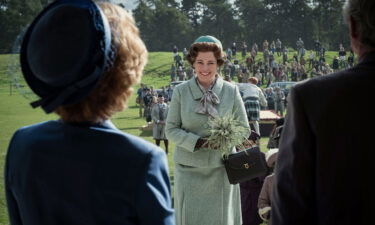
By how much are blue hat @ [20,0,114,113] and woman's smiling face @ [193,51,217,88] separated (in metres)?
2.86

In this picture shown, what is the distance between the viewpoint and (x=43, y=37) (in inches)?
58.1

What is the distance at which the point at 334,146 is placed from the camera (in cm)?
157

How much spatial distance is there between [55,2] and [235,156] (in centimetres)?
289

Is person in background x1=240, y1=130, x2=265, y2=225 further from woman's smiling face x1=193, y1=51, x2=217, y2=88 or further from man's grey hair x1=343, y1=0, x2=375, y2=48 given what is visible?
man's grey hair x1=343, y1=0, x2=375, y2=48

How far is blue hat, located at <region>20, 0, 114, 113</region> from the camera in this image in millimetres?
1432

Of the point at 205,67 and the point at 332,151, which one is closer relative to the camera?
the point at 332,151

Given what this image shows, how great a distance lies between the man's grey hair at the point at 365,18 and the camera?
5.15 feet

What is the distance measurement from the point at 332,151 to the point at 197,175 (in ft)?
8.93

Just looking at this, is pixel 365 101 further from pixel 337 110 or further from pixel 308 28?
pixel 308 28

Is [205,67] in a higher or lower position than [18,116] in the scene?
higher

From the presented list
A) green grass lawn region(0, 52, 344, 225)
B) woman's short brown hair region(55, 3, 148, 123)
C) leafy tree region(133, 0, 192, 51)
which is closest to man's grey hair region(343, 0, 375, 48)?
woman's short brown hair region(55, 3, 148, 123)

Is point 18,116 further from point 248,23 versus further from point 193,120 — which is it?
point 248,23

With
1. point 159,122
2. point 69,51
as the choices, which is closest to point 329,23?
point 159,122

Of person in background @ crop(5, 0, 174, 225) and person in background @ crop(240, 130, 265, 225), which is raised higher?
person in background @ crop(5, 0, 174, 225)
